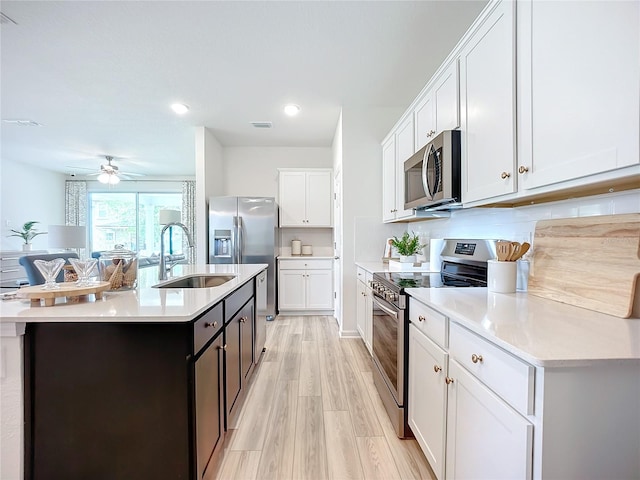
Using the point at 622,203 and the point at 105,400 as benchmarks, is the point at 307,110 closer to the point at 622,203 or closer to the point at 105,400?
the point at 622,203

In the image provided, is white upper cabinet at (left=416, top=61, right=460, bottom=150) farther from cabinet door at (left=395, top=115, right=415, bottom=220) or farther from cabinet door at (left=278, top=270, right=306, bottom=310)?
cabinet door at (left=278, top=270, right=306, bottom=310)

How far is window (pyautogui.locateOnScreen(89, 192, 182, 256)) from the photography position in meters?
6.99

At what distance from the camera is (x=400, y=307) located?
1644 millimetres

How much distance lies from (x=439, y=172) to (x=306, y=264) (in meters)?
2.89

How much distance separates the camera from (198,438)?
1183mm

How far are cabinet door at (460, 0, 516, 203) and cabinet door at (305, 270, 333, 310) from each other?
2995 millimetres

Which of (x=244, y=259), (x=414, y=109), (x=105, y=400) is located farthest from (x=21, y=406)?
(x=244, y=259)

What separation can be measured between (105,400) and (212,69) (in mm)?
2694

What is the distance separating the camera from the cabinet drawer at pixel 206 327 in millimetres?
1189

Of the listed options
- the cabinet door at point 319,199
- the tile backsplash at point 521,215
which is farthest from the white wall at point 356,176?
the cabinet door at point 319,199

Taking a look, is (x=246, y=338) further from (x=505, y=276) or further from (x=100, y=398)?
(x=505, y=276)

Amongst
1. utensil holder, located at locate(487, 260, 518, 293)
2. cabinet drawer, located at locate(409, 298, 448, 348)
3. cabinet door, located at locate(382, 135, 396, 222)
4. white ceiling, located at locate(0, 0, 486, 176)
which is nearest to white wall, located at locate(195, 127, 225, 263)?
white ceiling, located at locate(0, 0, 486, 176)

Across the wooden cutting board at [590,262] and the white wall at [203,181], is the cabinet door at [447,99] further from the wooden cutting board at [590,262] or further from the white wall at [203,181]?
the white wall at [203,181]

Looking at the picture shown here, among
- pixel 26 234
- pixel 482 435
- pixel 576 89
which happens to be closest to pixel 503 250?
pixel 576 89
